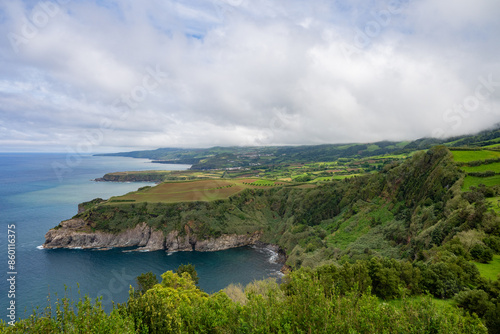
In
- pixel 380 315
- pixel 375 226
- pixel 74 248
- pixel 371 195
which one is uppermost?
pixel 380 315

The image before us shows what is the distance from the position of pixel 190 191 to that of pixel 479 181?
10710 centimetres

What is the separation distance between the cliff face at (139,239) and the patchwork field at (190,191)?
53.1 feet

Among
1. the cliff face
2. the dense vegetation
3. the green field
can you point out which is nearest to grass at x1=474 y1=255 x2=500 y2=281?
the dense vegetation

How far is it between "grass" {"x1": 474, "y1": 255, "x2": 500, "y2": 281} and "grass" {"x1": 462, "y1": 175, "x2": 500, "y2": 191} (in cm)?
2149

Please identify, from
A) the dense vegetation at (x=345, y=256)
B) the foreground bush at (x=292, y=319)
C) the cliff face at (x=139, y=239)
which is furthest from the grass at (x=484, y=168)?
the cliff face at (x=139, y=239)

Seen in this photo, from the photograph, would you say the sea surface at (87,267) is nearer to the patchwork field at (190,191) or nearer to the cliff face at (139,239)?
the cliff face at (139,239)

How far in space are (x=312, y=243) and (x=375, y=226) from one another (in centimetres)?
1864

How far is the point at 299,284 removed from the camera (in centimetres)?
1791

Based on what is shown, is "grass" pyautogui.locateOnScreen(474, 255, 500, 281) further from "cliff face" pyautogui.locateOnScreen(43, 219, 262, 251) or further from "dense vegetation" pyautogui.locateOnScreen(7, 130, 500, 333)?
"cliff face" pyautogui.locateOnScreen(43, 219, 262, 251)

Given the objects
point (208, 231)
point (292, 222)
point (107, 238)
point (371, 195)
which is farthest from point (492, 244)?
point (107, 238)

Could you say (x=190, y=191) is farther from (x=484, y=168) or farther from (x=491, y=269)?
(x=491, y=269)

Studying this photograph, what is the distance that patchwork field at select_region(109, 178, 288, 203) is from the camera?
363 ft

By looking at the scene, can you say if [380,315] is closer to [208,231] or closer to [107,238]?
[208,231]

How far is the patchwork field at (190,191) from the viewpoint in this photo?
111 metres
